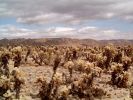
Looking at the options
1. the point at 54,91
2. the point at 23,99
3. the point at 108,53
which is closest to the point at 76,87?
the point at 54,91

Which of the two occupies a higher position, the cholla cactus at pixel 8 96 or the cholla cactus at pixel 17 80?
the cholla cactus at pixel 17 80

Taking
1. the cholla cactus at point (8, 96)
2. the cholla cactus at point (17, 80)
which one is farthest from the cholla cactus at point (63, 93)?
the cholla cactus at point (8, 96)

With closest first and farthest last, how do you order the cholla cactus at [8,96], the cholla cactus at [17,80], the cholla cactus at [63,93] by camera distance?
the cholla cactus at [8,96] → the cholla cactus at [63,93] → the cholla cactus at [17,80]

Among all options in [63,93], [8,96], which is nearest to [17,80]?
[8,96]

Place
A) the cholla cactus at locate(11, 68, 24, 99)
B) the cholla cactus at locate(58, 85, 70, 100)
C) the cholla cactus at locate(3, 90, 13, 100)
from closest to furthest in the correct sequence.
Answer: the cholla cactus at locate(3, 90, 13, 100)
the cholla cactus at locate(58, 85, 70, 100)
the cholla cactus at locate(11, 68, 24, 99)

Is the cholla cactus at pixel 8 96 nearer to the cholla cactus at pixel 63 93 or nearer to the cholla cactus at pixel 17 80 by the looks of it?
the cholla cactus at pixel 17 80

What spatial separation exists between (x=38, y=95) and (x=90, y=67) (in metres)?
6.64

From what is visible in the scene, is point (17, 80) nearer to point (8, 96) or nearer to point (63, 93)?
point (8, 96)

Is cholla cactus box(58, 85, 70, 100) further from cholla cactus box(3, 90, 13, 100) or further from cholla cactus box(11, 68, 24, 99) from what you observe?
cholla cactus box(3, 90, 13, 100)

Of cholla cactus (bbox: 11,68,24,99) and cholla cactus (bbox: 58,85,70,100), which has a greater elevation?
cholla cactus (bbox: 11,68,24,99)

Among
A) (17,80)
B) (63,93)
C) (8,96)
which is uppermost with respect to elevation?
(17,80)

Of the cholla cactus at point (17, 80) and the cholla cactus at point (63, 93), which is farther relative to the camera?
the cholla cactus at point (17, 80)

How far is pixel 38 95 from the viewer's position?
27.8m

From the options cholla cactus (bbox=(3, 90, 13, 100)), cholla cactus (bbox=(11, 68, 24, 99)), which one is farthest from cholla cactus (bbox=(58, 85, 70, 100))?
cholla cactus (bbox=(3, 90, 13, 100))
